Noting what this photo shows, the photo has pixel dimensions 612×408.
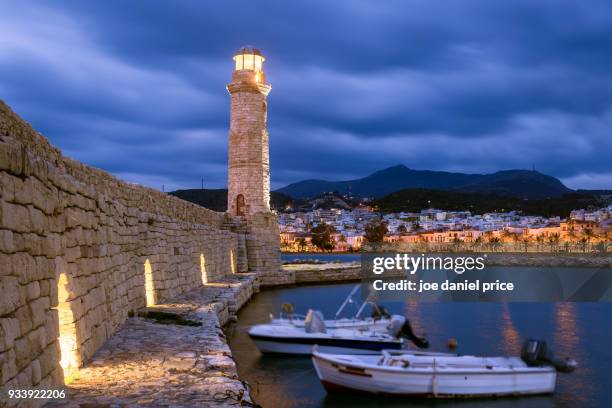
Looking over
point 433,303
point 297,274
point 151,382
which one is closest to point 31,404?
point 151,382

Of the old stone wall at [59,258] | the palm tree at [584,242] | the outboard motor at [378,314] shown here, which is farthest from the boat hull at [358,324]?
the palm tree at [584,242]

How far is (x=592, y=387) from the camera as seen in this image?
1358 cm

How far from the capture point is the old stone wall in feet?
14.4

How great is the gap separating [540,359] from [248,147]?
62.8ft

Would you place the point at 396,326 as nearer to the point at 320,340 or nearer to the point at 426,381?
the point at 320,340

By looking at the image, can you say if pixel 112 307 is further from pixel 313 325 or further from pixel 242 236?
pixel 242 236

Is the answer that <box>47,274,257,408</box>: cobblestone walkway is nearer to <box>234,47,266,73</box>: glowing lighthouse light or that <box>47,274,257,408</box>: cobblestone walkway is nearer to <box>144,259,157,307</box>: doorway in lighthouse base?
<box>144,259,157,307</box>: doorway in lighthouse base

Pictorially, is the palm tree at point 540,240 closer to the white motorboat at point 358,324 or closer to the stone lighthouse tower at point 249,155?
the stone lighthouse tower at point 249,155

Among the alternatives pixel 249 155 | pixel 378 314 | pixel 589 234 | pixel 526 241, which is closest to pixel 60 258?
pixel 378 314

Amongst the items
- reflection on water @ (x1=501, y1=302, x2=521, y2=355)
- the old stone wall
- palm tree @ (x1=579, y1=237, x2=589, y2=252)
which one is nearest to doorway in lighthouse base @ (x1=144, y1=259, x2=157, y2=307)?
the old stone wall

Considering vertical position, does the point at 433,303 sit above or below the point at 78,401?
below

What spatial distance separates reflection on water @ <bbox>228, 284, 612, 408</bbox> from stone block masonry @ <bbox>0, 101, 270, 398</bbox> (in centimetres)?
323

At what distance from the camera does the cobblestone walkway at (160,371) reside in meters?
5.72

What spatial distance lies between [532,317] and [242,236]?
13702 mm
